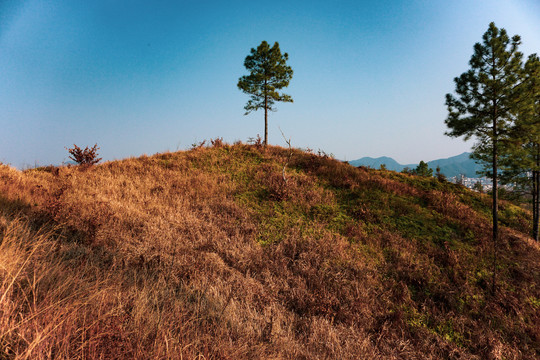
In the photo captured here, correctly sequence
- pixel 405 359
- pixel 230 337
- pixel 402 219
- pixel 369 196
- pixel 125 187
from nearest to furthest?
pixel 230 337 < pixel 405 359 < pixel 402 219 < pixel 125 187 < pixel 369 196

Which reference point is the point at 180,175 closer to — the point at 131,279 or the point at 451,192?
the point at 131,279

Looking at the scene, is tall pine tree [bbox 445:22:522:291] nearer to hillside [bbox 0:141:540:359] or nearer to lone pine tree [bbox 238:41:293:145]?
hillside [bbox 0:141:540:359]

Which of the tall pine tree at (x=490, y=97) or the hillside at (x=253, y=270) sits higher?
the tall pine tree at (x=490, y=97)

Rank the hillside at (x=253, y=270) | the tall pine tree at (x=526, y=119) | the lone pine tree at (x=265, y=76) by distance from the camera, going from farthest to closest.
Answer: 1. the lone pine tree at (x=265, y=76)
2. the tall pine tree at (x=526, y=119)
3. the hillside at (x=253, y=270)

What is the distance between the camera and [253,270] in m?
5.97

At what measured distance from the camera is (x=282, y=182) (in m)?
11.4

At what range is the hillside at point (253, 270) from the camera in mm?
2824

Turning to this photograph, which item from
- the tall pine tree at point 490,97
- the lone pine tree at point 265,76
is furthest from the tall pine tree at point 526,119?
the lone pine tree at point 265,76

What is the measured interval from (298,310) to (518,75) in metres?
14.5

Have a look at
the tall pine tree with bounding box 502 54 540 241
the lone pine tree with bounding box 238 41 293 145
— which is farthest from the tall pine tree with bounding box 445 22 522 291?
the lone pine tree with bounding box 238 41 293 145

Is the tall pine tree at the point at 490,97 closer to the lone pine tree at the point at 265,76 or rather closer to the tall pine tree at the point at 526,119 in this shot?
the tall pine tree at the point at 526,119

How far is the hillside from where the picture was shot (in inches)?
111

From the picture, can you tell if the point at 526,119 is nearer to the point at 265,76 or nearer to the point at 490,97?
the point at 490,97

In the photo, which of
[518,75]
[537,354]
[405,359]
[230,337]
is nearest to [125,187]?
[230,337]
